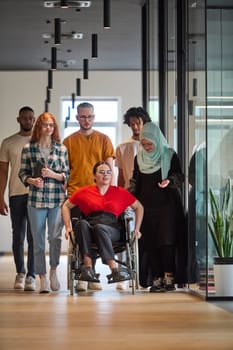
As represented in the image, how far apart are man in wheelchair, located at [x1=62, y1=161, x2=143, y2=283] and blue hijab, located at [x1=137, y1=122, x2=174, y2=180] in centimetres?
23

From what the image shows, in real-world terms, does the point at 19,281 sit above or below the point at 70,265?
below

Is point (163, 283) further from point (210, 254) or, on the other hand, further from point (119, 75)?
point (119, 75)

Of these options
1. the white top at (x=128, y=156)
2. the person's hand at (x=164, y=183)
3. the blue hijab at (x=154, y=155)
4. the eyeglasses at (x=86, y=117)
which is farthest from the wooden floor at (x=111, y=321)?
the eyeglasses at (x=86, y=117)

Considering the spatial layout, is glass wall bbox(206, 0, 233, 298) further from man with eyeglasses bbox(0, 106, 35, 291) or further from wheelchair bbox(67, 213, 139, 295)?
man with eyeglasses bbox(0, 106, 35, 291)

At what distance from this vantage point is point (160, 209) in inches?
231

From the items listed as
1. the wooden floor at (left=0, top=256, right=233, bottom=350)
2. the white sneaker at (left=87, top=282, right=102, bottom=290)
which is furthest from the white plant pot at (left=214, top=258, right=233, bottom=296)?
the white sneaker at (left=87, top=282, right=102, bottom=290)

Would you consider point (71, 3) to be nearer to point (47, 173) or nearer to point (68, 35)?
point (68, 35)

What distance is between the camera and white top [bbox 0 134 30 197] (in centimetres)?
616

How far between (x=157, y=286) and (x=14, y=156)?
1356 mm

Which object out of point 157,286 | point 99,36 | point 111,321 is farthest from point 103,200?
point 99,36

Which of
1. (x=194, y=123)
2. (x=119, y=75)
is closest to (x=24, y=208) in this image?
(x=194, y=123)

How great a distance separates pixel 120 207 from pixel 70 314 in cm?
146

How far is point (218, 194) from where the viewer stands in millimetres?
5367

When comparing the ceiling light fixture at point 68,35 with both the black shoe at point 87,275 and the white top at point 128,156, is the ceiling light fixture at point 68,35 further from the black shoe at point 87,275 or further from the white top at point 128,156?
the black shoe at point 87,275
